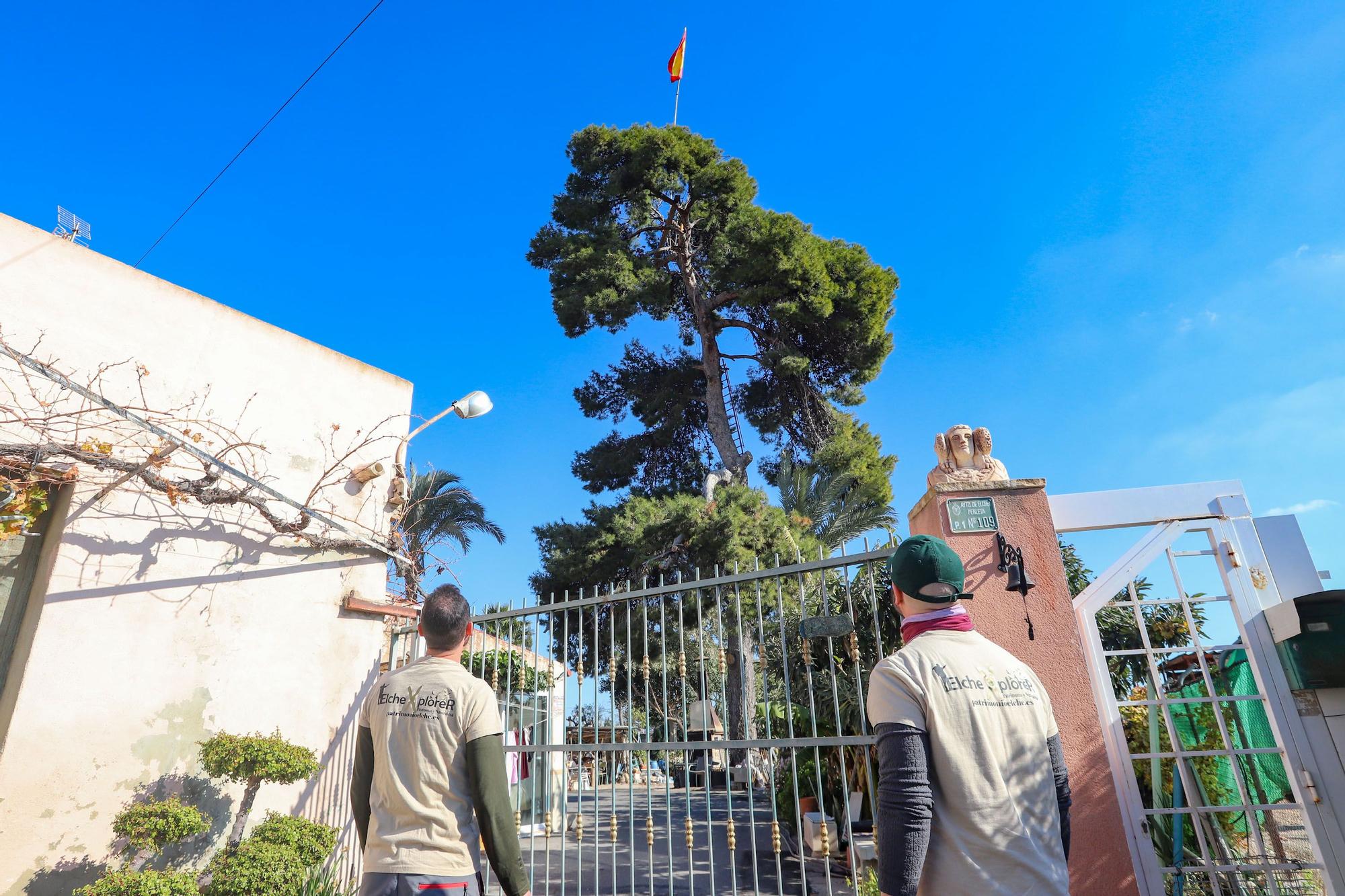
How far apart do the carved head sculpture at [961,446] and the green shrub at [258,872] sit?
4.22 m

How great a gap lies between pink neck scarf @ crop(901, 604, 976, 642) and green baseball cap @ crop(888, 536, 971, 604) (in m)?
0.03

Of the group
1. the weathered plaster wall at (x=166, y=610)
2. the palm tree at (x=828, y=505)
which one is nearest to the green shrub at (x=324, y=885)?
the weathered plaster wall at (x=166, y=610)

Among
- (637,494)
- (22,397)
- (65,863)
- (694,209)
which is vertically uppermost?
(694,209)

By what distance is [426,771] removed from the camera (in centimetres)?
229

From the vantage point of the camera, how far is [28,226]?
4.57 m

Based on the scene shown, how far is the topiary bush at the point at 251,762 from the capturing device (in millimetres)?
4246

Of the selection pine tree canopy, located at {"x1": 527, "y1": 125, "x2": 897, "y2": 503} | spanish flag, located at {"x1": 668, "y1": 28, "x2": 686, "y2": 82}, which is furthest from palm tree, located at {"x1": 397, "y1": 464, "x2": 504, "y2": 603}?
spanish flag, located at {"x1": 668, "y1": 28, "x2": 686, "y2": 82}

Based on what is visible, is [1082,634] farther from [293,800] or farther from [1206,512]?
[293,800]

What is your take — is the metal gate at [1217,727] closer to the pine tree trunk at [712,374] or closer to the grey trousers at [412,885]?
the grey trousers at [412,885]

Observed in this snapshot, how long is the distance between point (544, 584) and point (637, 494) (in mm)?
2646

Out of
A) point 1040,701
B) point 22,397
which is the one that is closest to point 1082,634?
point 1040,701

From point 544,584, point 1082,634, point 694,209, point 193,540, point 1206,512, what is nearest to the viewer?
point 1082,634

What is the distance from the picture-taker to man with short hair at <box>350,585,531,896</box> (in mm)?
2215

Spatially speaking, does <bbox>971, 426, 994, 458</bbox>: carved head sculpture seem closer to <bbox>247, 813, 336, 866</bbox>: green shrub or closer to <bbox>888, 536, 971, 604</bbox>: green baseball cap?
<bbox>888, 536, 971, 604</bbox>: green baseball cap
